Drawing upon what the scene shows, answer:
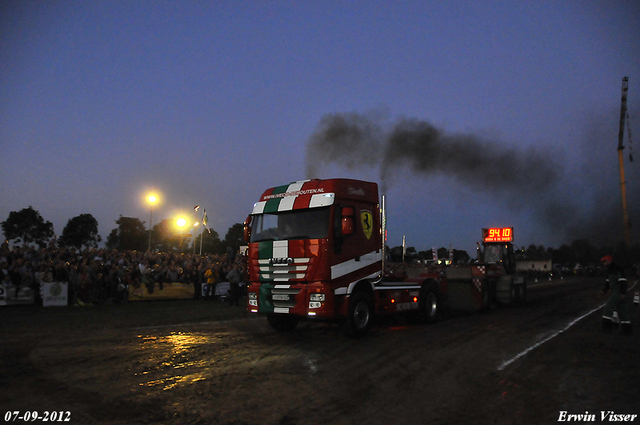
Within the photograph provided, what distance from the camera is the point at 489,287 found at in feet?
55.6

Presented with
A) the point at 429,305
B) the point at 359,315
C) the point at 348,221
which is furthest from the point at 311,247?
the point at 429,305

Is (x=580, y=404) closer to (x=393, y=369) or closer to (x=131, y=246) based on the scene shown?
(x=393, y=369)

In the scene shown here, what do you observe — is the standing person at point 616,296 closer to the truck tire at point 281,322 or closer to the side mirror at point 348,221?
the side mirror at point 348,221

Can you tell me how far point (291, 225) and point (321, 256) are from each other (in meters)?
1.11

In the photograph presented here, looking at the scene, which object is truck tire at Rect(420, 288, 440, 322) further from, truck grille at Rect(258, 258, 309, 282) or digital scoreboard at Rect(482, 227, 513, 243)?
digital scoreboard at Rect(482, 227, 513, 243)

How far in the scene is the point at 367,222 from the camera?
10570 mm

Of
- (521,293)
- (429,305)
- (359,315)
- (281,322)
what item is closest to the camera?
(359,315)

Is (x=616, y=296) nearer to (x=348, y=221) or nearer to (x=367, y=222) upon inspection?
(x=367, y=222)

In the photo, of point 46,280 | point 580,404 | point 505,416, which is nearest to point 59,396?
point 505,416

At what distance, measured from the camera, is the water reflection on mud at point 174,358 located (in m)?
6.48

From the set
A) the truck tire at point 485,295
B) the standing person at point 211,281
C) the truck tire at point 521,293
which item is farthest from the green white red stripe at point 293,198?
the truck tire at point 521,293

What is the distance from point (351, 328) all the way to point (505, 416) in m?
5.04

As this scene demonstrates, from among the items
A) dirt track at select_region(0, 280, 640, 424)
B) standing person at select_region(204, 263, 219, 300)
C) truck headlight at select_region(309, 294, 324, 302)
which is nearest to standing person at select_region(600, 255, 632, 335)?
dirt track at select_region(0, 280, 640, 424)

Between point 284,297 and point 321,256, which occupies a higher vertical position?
point 321,256
